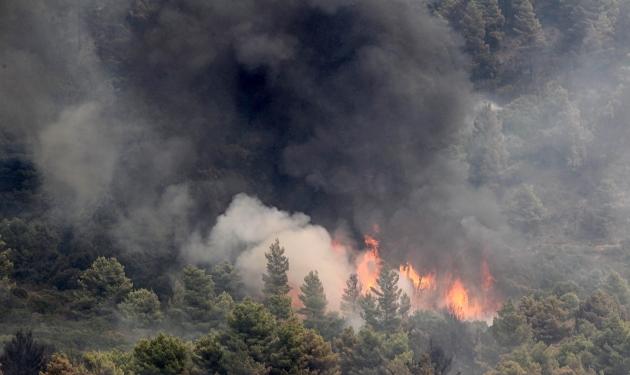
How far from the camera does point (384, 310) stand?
4537 inches

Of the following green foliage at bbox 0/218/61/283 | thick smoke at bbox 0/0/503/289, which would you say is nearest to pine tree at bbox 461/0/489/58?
thick smoke at bbox 0/0/503/289

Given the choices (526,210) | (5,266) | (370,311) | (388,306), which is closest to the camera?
(370,311)

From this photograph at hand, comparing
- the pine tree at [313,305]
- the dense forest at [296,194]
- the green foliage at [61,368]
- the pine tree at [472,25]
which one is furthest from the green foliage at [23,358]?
the pine tree at [472,25]

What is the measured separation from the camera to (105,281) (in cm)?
12312

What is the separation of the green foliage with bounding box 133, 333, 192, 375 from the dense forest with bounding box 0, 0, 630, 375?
11.7 m

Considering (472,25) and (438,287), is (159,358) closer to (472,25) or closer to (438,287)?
(438,287)

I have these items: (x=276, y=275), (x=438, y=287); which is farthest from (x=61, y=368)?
(x=438, y=287)

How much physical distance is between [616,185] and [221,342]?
322ft

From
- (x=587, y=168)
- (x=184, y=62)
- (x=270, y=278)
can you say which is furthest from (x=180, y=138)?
(x=587, y=168)

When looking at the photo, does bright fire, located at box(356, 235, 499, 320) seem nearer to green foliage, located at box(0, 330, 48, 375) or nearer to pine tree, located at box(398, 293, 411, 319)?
pine tree, located at box(398, 293, 411, 319)

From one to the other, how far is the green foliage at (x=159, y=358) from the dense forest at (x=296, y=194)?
1174cm

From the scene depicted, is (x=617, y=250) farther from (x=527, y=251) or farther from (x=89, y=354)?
(x=89, y=354)

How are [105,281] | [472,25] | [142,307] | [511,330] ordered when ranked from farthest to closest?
[472,25] < [105,281] < [142,307] < [511,330]

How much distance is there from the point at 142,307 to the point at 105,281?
6.74 meters
